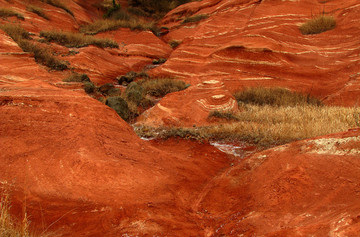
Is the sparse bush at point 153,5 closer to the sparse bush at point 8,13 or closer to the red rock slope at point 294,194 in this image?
the sparse bush at point 8,13

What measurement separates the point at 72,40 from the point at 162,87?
21.3ft

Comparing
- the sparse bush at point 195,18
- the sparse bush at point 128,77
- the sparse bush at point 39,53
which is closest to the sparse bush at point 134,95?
the sparse bush at point 128,77

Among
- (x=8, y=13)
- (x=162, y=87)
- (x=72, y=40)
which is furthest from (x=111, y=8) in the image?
(x=162, y=87)

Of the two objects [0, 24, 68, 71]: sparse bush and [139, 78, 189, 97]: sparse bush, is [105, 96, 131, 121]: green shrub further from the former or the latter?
[0, 24, 68, 71]: sparse bush

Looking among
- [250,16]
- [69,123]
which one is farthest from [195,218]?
[250,16]

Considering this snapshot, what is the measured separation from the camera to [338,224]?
67.1 inches

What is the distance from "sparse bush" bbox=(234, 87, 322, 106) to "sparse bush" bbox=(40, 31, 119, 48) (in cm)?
805

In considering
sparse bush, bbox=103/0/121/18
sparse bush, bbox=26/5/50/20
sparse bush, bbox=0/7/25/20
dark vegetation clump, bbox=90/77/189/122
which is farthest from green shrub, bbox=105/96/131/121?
sparse bush, bbox=103/0/121/18

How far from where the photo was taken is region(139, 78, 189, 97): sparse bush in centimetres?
1046

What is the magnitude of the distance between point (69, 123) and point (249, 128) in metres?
3.54

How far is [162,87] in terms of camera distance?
10641mm

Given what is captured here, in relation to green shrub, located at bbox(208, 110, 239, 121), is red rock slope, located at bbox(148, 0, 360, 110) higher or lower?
higher

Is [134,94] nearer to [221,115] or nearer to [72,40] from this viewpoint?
[221,115]

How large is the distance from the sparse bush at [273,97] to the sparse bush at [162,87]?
2.14 meters
